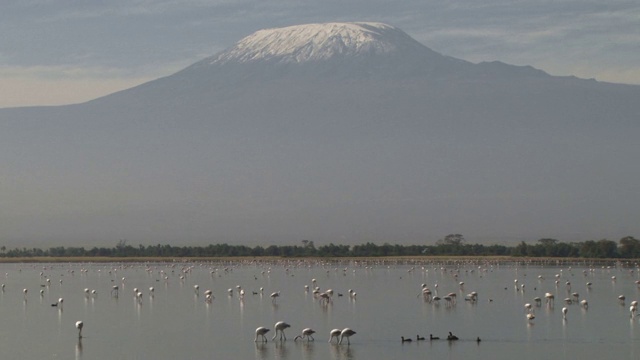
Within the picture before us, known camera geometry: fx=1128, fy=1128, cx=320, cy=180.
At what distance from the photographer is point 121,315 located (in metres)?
45.9

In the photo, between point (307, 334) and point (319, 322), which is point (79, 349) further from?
point (319, 322)

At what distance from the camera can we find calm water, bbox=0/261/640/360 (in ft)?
108

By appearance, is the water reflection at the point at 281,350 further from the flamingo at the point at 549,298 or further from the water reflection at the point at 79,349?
the flamingo at the point at 549,298

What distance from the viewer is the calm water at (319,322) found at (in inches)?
1291

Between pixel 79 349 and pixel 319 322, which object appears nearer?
pixel 79 349

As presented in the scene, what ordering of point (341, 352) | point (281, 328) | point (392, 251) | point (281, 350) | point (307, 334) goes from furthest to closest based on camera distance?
point (392, 251) < point (281, 328) < point (307, 334) < point (281, 350) < point (341, 352)

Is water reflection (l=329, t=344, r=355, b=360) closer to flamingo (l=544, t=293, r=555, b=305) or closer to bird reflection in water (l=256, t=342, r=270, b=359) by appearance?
bird reflection in water (l=256, t=342, r=270, b=359)

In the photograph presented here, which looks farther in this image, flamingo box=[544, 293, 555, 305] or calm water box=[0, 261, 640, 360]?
flamingo box=[544, 293, 555, 305]

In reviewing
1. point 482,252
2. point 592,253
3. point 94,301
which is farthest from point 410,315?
point 482,252

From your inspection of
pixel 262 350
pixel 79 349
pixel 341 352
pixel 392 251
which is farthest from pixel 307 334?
pixel 392 251

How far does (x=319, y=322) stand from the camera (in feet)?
134

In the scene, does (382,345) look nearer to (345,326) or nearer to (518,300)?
(345,326)

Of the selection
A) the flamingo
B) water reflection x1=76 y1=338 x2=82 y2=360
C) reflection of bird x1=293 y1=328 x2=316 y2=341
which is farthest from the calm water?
the flamingo

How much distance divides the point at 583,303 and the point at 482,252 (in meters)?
85.9
